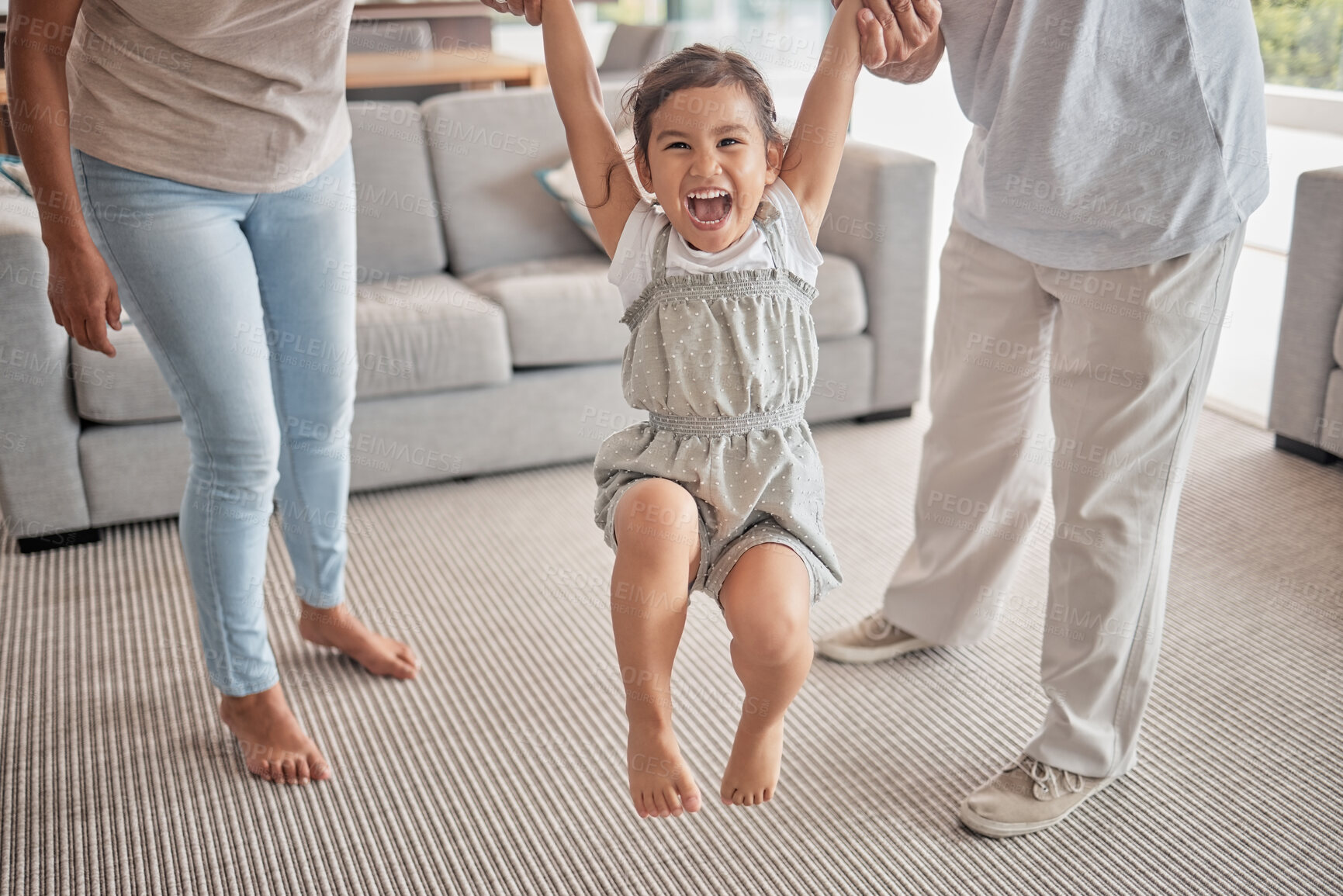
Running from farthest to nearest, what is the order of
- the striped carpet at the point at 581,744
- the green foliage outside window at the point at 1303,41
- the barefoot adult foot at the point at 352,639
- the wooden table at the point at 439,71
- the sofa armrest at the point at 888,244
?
the wooden table at the point at 439,71, the green foliage outside window at the point at 1303,41, the sofa armrest at the point at 888,244, the barefoot adult foot at the point at 352,639, the striped carpet at the point at 581,744

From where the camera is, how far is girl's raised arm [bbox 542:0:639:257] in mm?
1189

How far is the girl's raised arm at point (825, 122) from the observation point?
1181 millimetres

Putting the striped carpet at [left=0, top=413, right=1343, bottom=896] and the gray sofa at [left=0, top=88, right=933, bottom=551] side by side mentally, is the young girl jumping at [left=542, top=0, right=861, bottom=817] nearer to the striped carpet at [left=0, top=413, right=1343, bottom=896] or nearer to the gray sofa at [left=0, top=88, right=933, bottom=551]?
the striped carpet at [left=0, top=413, right=1343, bottom=896]

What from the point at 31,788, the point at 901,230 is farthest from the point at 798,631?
the point at 901,230

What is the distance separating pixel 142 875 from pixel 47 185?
91 centimetres

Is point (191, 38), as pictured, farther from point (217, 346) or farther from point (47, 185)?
point (217, 346)

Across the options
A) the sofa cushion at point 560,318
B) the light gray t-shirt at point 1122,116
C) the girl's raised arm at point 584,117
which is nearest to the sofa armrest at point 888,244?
the sofa cushion at point 560,318

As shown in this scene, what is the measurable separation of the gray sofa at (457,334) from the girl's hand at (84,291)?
1.00 m

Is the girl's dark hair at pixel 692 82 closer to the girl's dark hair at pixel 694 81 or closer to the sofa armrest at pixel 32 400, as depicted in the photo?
the girl's dark hair at pixel 694 81

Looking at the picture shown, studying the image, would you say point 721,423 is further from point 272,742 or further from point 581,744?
point 272,742

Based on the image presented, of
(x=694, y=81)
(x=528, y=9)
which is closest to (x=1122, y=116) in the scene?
(x=694, y=81)

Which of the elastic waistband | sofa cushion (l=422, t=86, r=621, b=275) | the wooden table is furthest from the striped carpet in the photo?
the wooden table

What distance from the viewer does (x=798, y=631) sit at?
42.2 inches

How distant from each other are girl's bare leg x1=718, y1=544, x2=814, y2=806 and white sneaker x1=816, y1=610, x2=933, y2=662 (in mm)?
881
